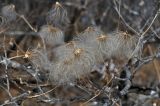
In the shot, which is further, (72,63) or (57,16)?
(57,16)

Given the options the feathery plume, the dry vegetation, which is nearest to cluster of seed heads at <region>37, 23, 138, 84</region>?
the dry vegetation

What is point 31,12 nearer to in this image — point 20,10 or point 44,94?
point 20,10

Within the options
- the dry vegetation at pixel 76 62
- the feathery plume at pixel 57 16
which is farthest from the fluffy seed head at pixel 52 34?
the feathery plume at pixel 57 16

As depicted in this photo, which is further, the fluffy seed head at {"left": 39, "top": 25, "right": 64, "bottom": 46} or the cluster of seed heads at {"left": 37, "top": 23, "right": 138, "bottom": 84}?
the fluffy seed head at {"left": 39, "top": 25, "right": 64, "bottom": 46}

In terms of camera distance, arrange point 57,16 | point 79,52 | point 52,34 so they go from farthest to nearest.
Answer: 1. point 57,16
2. point 52,34
3. point 79,52

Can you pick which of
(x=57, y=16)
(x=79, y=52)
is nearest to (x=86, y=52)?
(x=79, y=52)

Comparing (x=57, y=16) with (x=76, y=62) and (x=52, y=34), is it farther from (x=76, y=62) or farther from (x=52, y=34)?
(x=76, y=62)

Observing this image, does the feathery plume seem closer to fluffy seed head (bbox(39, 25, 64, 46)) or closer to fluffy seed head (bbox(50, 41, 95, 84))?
fluffy seed head (bbox(39, 25, 64, 46))

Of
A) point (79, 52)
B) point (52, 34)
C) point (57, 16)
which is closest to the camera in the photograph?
point (79, 52)
